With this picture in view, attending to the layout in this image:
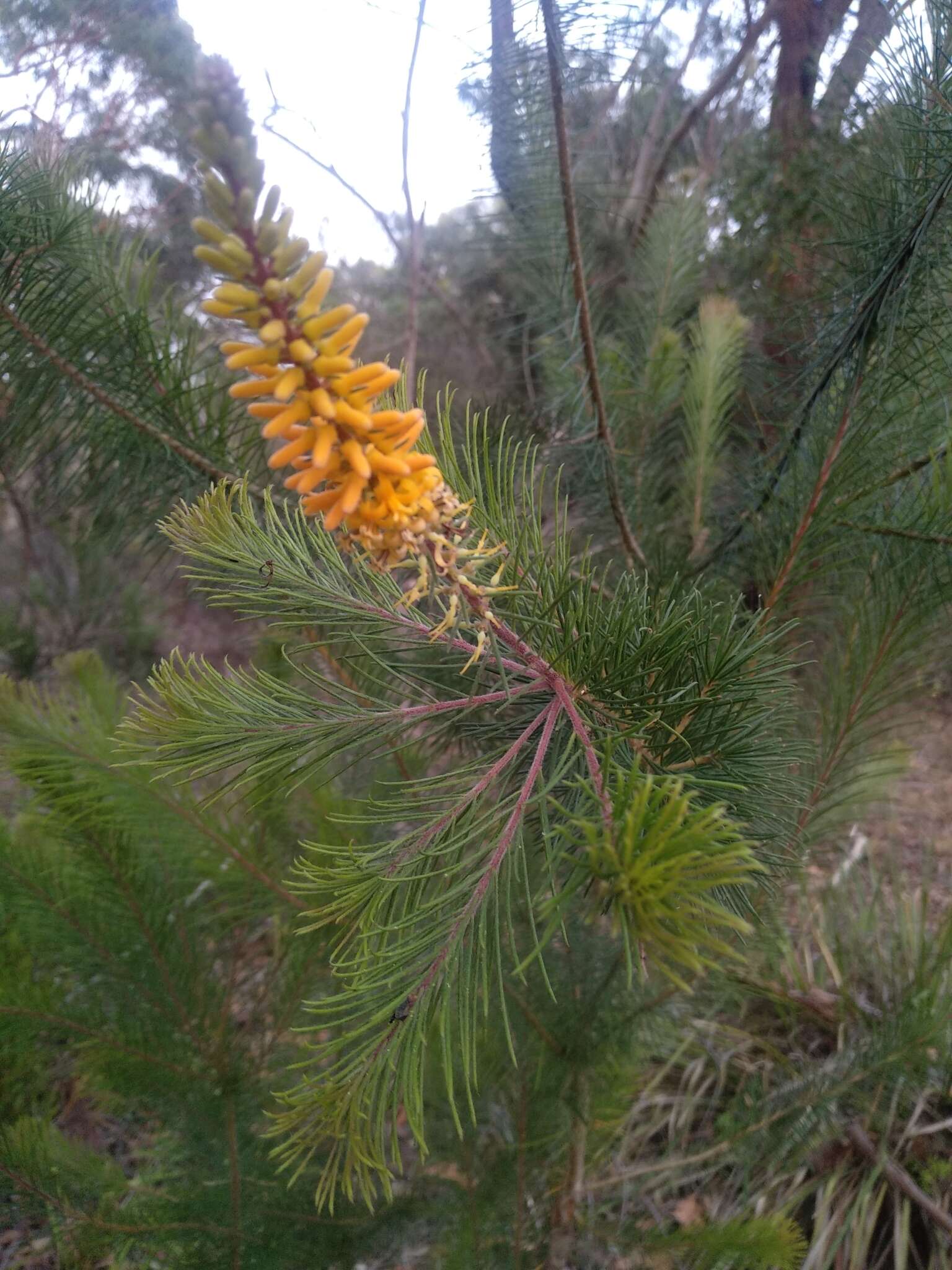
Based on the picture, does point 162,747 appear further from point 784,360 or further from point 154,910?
point 784,360

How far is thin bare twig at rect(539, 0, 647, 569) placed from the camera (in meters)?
0.71

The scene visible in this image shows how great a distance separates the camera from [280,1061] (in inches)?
42.1

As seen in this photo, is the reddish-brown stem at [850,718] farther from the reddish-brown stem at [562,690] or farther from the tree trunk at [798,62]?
the tree trunk at [798,62]

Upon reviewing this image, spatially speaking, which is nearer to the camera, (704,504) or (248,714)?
(248,714)

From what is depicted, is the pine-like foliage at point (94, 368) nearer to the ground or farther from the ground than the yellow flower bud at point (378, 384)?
farther from the ground

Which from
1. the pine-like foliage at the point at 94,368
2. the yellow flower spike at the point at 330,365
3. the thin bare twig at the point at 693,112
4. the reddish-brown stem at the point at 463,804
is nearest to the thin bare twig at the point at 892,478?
the reddish-brown stem at the point at 463,804

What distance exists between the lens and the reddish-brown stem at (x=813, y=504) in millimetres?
639

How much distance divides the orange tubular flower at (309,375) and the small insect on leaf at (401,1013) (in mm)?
211

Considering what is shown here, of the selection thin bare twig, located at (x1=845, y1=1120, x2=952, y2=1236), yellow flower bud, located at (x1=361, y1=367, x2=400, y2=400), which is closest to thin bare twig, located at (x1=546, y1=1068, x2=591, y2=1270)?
thin bare twig, located at (x1=845, y1=1120, x2=952, y2=1236)

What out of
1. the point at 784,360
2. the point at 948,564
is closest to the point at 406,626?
the point at 948,564

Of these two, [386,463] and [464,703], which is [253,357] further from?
[464,703]

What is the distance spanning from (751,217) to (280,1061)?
2.12 m

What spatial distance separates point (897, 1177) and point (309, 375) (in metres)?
1.90

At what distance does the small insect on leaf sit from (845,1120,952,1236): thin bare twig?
1.50 meters
